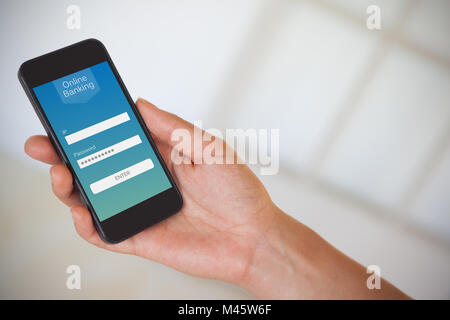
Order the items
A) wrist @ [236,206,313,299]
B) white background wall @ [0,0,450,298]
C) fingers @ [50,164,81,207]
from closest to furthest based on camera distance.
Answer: fingers @ [50,164,81,207] < wrist @ [236,206,313,299] < white background wall @ [0,0,450,298]

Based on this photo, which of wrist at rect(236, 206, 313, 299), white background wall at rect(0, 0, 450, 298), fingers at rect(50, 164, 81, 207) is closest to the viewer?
fingers at rect(50, 164, 81, 207)

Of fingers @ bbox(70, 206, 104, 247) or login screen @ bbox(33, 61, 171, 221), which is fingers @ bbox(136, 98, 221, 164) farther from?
fingers @ bbox(70, 206, 104, 247)

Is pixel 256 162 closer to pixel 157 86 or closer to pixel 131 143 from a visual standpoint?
pixel 157 86

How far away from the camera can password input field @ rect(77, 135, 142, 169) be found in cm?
86

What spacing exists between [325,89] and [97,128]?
0.84 metres

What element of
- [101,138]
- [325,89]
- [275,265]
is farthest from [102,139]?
[325,89]

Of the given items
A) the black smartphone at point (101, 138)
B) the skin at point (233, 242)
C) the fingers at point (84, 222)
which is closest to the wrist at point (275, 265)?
the skin at point (233, 242)

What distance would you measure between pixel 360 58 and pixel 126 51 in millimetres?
798

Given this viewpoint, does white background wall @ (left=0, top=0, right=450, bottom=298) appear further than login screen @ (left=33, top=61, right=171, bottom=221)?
Yes

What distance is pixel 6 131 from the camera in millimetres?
1311

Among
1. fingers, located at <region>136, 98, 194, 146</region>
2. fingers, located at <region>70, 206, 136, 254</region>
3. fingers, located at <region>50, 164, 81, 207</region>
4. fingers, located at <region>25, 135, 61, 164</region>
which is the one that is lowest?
fingers, located at <region>70, 206, 136, 254</region>

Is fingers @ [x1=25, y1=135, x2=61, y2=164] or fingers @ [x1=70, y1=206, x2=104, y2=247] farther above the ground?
fingers @ [x1=25, y1=135, x2=61, y2=164]

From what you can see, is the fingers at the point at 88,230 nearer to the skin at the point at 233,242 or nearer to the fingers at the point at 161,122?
the skin at the point at 233,242

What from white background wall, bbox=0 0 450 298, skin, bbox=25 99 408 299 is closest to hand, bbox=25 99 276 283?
skin, bbox=25 99 408 299
